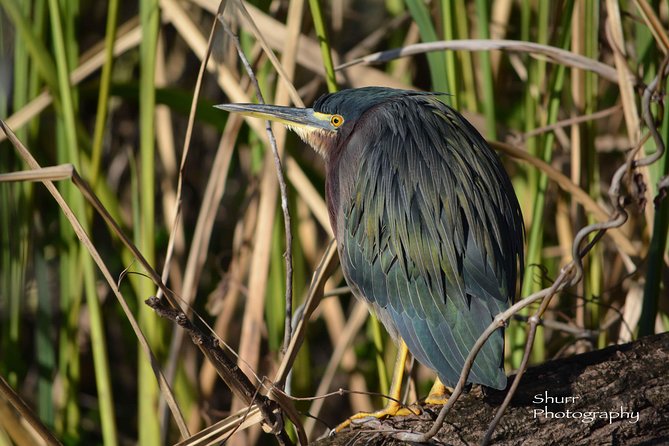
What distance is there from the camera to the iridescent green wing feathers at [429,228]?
68.0 inches

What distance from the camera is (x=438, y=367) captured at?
5.47ft

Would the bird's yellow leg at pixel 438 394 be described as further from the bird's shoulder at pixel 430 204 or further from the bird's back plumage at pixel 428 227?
the bird's shoulder at pixel 430 204

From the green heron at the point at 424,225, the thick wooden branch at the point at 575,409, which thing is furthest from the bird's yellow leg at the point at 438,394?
the thick wooden branch at the point at 575,409

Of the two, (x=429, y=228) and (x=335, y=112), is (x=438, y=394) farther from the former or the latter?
(x=335, y=112)

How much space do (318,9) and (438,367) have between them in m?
0.94

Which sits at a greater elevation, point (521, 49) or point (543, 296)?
point (521, 49)

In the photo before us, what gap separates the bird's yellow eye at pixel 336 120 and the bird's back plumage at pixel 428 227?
0.26 ft

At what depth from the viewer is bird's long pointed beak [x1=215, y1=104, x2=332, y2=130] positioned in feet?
6.28

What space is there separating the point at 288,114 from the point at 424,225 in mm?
510

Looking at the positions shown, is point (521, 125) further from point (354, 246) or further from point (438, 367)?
point (438, 367)

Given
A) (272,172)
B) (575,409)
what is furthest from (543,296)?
(272,172)

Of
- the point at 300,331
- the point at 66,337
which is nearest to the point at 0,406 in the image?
the point at 300,331

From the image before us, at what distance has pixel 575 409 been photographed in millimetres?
1534

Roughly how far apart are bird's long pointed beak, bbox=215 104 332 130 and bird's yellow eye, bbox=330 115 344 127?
12 mm
